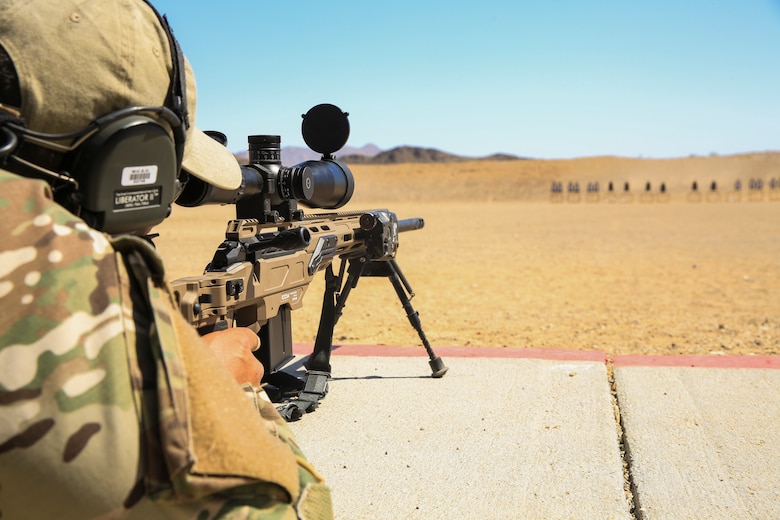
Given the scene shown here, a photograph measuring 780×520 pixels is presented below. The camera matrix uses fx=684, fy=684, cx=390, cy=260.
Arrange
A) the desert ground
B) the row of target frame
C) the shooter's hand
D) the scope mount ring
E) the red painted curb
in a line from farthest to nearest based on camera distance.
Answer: the row of target frame < the desert ground < the red painted curb < the scope mount ring < the shooter's hand

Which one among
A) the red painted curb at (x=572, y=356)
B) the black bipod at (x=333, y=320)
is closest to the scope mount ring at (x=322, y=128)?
the black bipod at (x=333, y=320)

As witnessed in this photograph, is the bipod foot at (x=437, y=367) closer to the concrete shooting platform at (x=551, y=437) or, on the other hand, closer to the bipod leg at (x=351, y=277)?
the concrete shooting platform at (x=551, y=437)

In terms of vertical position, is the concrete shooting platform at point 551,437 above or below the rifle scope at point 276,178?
below

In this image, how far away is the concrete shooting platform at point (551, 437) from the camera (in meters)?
2.57

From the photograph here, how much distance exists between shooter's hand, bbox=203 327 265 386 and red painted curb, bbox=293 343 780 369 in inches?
124

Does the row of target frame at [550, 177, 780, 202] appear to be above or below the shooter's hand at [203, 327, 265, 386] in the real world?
below

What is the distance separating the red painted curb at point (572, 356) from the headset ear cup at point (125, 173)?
347 centimetres

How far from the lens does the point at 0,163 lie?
1.05 meters

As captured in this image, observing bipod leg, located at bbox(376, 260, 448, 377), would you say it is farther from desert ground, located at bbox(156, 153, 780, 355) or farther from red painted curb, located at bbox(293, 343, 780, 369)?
desert ground, located at bbox(156, 153, 780, 355)

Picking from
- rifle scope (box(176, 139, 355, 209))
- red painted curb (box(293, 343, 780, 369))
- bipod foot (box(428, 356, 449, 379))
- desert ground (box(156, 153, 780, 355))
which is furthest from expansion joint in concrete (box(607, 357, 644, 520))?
desert ground (box(156, 153, 780, 355))

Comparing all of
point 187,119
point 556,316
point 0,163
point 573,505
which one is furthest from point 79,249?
point 556,316

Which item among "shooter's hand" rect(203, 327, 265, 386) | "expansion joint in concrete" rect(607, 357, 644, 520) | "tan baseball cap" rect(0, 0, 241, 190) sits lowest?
"expansion joint in concrete" rect(607, 357, 644, 520)

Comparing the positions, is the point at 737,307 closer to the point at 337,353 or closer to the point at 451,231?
the point at 337,353

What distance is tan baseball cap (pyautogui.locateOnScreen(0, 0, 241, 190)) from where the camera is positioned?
109 cm
